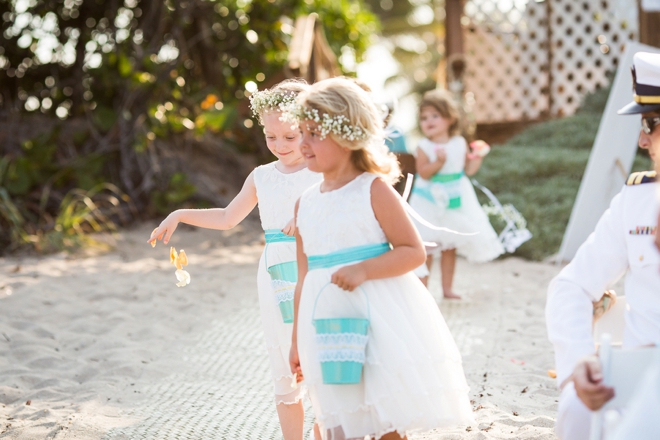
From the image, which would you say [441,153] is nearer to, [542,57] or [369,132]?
[369,132]

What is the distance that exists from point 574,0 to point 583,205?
221 inches

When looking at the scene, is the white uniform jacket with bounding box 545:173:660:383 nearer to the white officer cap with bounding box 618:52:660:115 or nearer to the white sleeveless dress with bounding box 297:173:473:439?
the white officer cap with bounding box 618:52:660:115

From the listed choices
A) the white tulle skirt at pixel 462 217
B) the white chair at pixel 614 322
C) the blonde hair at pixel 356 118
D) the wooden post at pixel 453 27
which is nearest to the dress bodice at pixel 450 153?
the white tulle skirt at pixel 462 217

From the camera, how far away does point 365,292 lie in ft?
7.18

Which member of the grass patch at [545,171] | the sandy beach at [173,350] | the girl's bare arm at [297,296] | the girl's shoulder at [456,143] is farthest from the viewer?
the grass patch at [545,171]

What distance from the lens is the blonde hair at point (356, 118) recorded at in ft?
7.20

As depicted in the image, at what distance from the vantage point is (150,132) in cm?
871

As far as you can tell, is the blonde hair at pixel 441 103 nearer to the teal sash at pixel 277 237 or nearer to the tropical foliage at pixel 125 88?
the teal sash at pixel 277 237

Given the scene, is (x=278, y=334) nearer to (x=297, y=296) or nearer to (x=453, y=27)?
(x=297, y=296)

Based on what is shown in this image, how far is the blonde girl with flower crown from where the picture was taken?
271 cm

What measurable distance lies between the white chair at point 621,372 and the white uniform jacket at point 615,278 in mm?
169

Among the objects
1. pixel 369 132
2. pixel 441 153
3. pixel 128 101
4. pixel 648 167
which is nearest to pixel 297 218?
pixel 369 132

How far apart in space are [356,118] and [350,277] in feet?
1.52

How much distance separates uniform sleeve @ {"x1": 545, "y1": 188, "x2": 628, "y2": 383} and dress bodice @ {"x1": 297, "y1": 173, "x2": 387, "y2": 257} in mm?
536
